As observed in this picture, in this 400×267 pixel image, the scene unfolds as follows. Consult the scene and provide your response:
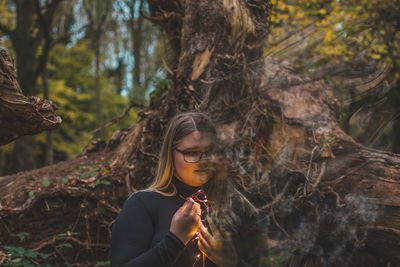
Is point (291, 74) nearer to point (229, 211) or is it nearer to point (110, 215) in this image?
point (229, 211)

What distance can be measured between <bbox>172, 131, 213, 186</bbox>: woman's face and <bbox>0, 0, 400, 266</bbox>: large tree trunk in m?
0.88

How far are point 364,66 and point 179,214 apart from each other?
231 centimetres

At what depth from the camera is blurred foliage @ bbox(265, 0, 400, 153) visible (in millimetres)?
2225

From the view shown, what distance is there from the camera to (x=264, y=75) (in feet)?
10.2

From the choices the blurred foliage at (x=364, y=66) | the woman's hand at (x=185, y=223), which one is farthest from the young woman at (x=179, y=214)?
the blurred foliage at (x=364, y=66)

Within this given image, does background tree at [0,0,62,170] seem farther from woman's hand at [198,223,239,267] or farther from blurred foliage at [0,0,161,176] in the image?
woman's hand at [198,223,239,267]

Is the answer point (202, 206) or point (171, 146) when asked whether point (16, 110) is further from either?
point (202, 206)

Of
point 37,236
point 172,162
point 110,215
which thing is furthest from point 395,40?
point 37,236

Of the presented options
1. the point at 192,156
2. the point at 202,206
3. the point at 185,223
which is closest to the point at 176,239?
the point at 185,223

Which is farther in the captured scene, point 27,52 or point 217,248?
point 27,52

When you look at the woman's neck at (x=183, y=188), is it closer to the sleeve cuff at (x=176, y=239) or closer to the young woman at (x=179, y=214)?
the young woman at (x=179, y=214)

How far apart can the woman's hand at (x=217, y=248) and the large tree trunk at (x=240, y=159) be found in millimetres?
893

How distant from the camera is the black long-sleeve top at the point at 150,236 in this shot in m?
1.27

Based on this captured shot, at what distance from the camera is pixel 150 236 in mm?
1397
